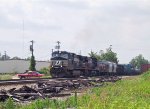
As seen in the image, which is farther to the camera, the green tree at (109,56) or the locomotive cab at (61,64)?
the green tree at (109,56)

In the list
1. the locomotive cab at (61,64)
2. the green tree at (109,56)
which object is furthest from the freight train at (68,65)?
the green tree at (109,56)

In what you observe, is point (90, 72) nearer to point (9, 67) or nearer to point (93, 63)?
point (93, 63)

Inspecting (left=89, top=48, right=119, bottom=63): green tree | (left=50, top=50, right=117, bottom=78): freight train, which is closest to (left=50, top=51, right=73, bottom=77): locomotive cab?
(left=50, top=50, right=117, bottom=78): freight train

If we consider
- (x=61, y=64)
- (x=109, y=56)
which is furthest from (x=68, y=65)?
(x=109, y=56)

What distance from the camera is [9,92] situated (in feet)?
65.8

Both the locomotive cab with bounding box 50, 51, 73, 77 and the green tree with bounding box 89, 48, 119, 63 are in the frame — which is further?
the green tree with bounding box 89, 48, 119, 63

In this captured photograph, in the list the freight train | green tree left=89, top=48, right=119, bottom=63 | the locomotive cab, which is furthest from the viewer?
green tree left=89, top=48, right=119, bottom=63

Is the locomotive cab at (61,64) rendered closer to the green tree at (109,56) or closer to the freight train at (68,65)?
the freight train at (68,65)

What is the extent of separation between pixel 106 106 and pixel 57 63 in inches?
1568

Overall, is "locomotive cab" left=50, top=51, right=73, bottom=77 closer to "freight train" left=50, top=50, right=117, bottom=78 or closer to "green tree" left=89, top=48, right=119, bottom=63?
"freight train" left=50, top=50, right=117, bottom=78

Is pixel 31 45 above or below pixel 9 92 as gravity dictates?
above

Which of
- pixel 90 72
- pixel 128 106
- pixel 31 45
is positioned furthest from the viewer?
pixel 31 45

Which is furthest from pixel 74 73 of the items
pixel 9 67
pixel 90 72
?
pixel 9 67

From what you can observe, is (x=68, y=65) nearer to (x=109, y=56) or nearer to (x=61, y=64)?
(x=61, y=64)
